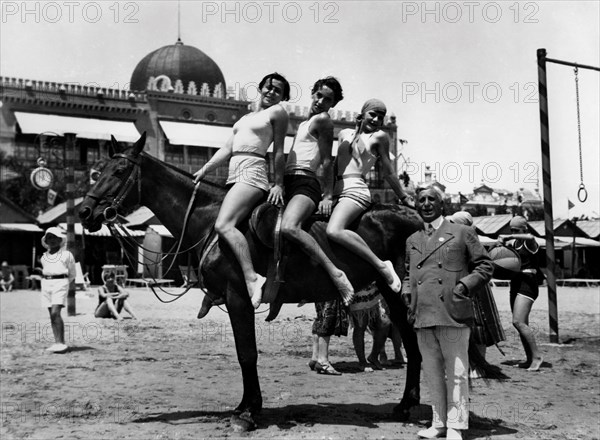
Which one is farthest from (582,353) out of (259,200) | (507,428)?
(259,200)

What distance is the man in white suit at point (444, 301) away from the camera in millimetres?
5898

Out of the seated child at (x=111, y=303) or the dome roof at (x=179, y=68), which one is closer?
the seated child at (x=111, y=303)

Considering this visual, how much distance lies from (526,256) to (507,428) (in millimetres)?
4457

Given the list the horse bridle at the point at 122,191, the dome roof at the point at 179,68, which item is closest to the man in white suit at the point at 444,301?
the horse bridle at the point at 122,191

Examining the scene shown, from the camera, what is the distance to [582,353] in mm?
11734

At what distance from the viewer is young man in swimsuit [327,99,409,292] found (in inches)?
276

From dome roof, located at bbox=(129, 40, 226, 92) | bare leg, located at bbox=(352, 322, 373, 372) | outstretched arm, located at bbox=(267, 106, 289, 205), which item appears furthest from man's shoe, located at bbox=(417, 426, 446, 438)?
dome roof, located at bbox=(129, 40, 226, 92)

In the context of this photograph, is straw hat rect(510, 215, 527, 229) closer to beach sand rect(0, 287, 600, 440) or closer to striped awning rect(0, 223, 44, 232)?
beach sand rect(0, 287, 600, 440)

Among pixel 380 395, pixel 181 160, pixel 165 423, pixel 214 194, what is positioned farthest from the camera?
pixel 181 160

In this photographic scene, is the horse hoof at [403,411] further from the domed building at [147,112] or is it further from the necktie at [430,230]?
the domed building at [147,112]

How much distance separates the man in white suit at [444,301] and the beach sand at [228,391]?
443mm

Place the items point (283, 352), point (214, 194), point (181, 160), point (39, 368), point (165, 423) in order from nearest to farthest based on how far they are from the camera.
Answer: point (165, 423), point (214, 194), point (39, 368), point (283, 352), point (181, 160)

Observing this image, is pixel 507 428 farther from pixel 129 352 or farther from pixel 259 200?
pixel 129 352

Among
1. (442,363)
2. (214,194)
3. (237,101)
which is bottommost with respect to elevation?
(442,363)
